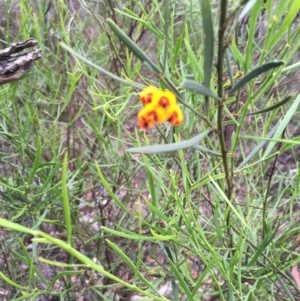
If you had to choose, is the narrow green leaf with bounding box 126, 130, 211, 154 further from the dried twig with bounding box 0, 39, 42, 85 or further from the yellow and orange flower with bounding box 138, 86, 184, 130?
the dried twig with bounding box 0, 39, 42, 85

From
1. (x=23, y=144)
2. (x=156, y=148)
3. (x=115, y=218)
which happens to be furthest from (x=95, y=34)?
(x=156, y=148)

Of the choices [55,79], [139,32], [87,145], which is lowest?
[87,145]

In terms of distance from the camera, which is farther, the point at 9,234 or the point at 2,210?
the point at 9,234

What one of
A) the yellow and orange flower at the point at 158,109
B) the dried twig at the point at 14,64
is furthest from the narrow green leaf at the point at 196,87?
the dried twig at the point at 14,64

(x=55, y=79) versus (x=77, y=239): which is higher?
(x=55, y=79)

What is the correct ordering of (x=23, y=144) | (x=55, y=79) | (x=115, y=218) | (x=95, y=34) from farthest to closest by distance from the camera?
(x=95, y=34) → (x=55, y=79) → (x=115, y=218) → (x=23, y=144)

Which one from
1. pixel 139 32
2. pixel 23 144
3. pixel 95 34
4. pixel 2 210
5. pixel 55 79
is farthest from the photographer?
pixel 95 34

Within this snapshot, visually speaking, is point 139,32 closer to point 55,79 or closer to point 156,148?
point 55,79
